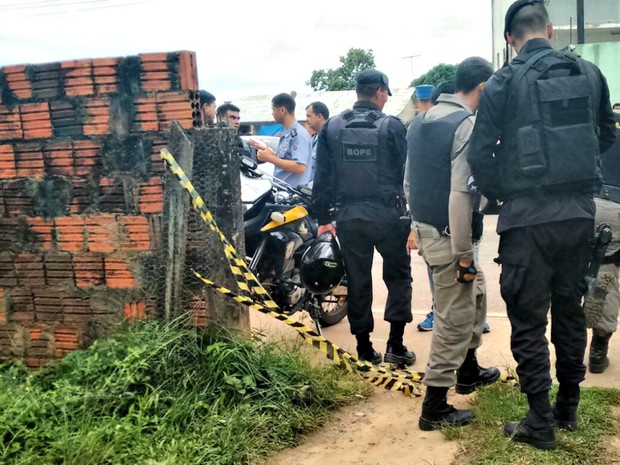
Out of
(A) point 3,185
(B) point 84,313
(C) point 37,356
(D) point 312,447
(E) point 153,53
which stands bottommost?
(D) point 312,447

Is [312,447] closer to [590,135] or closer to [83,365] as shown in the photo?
[83,365]

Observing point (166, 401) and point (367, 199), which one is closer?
point (166, 401)

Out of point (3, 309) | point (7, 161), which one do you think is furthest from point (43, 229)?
point (3, 309)

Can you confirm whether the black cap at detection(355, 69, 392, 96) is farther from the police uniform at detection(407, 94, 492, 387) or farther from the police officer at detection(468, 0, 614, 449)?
the police officer at detection(468, 0, 614, 449)

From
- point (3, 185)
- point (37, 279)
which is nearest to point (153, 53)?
point (3, 185)

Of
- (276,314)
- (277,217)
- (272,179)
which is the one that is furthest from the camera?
(272,179)

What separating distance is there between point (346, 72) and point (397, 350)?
47.2 meters

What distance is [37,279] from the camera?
3.96 metres

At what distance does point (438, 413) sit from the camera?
3.33 m

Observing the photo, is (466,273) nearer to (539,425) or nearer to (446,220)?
(446,220)

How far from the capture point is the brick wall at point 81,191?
3.70 metres

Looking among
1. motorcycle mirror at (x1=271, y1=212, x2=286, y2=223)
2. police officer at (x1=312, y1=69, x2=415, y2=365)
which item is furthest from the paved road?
motorcycle mirror at (x1=271, y1=212, x2=286, y2=223)

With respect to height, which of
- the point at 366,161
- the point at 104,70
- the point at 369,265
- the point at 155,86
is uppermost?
the point at 104,70

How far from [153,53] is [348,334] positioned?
2.84 meters
